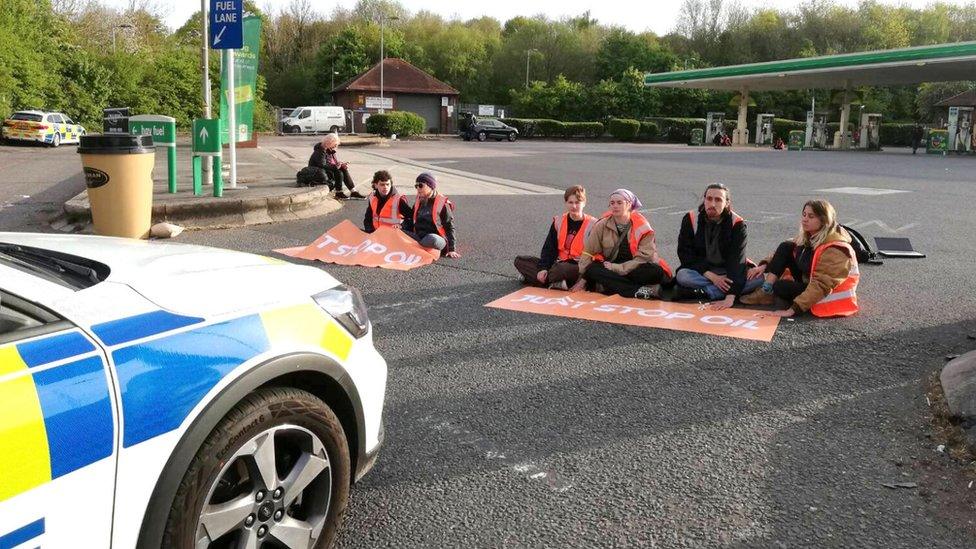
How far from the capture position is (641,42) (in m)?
79.4

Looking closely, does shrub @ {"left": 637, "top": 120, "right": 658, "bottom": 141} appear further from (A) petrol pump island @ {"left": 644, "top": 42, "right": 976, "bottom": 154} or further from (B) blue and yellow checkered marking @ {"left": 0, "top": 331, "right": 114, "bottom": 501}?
(B) blue and yellow checkered marking @ {"left": 0, "top": 331, "right": 114, "bottom": 501}

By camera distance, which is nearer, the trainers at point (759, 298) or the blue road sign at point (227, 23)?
the trainers at point (759, 298)

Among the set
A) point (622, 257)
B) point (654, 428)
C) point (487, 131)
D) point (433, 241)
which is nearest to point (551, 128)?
point (487, 131)

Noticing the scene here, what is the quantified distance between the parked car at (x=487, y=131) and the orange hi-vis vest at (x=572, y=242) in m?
44.5

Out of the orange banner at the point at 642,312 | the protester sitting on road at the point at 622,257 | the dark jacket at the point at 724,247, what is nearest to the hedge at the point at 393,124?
the protester sitting on road at the point at 622,257

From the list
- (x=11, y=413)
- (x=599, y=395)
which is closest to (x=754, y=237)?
(x=599, y=395)

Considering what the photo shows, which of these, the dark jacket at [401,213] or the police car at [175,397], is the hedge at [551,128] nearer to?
the dark jacket at [401,213]

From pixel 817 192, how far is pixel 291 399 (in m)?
17.2

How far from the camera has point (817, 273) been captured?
6.46 m

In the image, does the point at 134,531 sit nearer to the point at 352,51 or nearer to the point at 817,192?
the point at 817,192

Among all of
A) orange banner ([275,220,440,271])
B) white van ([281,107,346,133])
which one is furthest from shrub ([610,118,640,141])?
orange banner ([275,220,440,271])

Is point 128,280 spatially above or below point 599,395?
above

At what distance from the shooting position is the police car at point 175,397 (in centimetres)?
182

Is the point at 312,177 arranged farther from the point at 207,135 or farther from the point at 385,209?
the point at 385,209
